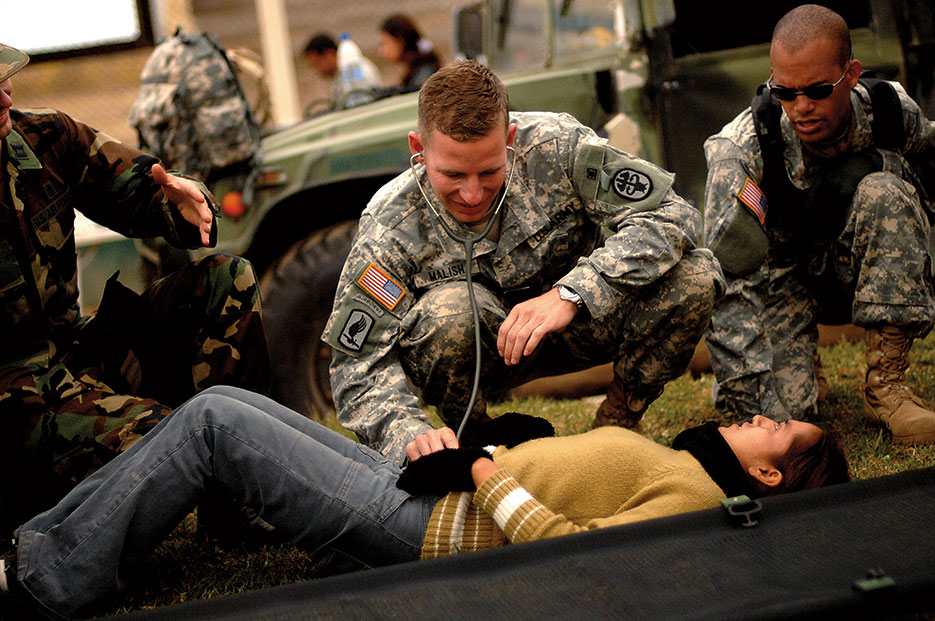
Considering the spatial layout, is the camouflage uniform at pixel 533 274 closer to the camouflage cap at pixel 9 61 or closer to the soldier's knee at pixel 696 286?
the soldier's knee at pixel 696 286

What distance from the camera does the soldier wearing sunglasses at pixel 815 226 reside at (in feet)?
8.80

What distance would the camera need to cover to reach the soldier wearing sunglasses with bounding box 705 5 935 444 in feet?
8.80

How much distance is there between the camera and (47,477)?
2.26 metres

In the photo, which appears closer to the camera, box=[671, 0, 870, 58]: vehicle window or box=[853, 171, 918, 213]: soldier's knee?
box=[853, 171, 918, 213]: soldier's knee

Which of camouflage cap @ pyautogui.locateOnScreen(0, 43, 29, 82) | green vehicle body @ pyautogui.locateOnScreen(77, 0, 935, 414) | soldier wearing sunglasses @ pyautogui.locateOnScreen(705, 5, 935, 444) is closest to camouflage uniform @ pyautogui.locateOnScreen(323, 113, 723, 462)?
soldier wearing sunglasses @ pyautogui.locateOnScreen(705, 5, 935, 444)

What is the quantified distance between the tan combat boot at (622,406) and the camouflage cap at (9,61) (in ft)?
5.85

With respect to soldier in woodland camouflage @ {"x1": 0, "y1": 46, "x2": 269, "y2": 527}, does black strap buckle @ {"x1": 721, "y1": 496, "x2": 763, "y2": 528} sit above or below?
below

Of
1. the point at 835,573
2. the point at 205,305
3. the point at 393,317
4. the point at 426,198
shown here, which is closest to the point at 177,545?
the point at 205,305

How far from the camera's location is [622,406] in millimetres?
2770

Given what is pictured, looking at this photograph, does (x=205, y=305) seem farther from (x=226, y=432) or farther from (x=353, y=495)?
(x=353, y=495)

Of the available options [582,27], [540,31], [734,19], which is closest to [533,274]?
[582,27]

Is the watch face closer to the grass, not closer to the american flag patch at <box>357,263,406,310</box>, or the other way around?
the american flag patch at <box>357,263,406,310</box>

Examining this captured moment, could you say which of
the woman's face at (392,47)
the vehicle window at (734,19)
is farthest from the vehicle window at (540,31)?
the woman's face at (392,47)

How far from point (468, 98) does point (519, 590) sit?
1132 mm
